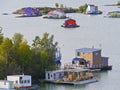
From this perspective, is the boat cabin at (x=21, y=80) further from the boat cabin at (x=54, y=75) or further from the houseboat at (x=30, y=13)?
the houseboat at (x=30, y=13)

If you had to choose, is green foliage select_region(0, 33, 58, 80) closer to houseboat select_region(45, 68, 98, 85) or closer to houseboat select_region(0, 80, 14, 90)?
houseboat select_region(45, 68, 98, 85)

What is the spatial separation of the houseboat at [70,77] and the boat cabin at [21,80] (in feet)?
3.67

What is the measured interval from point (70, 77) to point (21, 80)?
6.01 feet

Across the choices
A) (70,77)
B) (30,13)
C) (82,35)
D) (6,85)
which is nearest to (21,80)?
(6,85)

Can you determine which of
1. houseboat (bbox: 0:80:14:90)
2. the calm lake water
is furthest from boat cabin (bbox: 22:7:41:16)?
houseboat (bbox: 0:80:14:90)

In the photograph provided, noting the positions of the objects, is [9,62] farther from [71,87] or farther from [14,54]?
[71,87]

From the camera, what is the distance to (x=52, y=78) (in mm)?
19281

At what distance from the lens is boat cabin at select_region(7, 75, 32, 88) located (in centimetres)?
1780

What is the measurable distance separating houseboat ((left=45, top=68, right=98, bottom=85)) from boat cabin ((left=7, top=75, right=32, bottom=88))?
1.12 metres

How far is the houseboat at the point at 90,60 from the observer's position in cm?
2119

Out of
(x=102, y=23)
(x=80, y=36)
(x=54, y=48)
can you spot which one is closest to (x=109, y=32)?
(x=80, y=36)

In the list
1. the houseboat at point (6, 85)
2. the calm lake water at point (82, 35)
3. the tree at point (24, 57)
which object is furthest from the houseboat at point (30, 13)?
the houseboat at point (6, 85)

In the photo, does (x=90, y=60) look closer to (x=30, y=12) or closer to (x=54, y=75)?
(x=54, y=75)

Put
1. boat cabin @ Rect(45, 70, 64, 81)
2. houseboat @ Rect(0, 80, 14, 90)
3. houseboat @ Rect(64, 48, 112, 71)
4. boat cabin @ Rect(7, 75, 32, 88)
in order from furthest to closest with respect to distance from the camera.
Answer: houseboat @ Rect(64, 48, 112, 71), boat cabin @ Rect(45, 70, 64, 81), boat cabin @ Rect(7, 75, 32, 88), houseboat @ Rect(0, 80, 14, 90)
